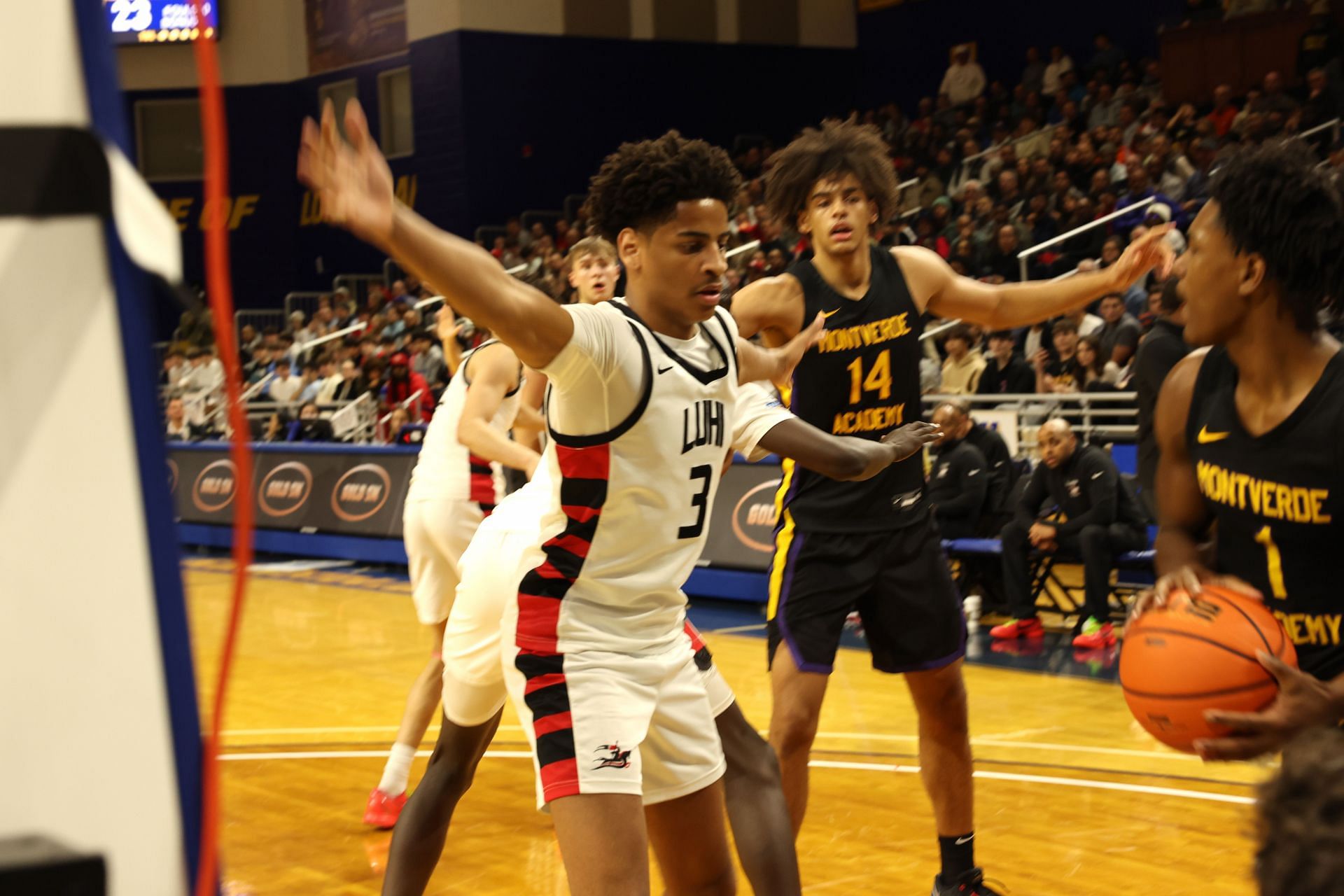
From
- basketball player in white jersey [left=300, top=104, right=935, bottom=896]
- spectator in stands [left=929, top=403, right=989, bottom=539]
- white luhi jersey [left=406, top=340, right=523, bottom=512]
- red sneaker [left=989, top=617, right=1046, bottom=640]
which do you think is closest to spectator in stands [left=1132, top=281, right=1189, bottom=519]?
white luhi jersey [left=406, top=340, right=523, bottom=512]

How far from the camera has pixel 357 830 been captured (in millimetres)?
5488

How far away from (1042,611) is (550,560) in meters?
7.44

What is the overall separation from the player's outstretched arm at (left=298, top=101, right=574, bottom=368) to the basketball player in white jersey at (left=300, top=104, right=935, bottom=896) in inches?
3.0

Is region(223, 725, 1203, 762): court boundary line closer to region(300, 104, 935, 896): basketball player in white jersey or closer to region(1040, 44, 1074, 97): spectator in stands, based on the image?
region(300, 104, 935, 896): basketball player in white jersey

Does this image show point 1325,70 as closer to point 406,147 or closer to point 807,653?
point 807,653

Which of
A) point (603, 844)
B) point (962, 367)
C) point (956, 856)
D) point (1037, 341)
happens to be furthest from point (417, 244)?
point (1037, 341)

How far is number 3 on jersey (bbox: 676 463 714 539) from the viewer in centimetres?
312

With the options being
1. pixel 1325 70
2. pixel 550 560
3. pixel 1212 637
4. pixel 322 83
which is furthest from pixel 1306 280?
pixel 322 83

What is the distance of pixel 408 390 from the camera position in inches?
666

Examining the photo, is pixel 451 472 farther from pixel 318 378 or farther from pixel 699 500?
pixel 318 378

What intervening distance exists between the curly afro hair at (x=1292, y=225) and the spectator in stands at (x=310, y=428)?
14533mm

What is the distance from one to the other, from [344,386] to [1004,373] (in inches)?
377

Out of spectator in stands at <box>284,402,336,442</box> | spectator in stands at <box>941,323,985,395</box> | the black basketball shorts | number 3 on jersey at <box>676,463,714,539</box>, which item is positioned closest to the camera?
number 3 on jersey at <box>676,463,714,539</box>

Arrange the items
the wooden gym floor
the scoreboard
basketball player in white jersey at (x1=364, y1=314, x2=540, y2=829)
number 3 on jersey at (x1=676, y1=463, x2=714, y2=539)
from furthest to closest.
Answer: the scoreboard → basketball player in white jersey at (x1=364, y1=314, x2=540, y2=829) → the wooden gym floor → number 3 on jersey at (x1=676, y1=463, x2=714, y2=539)
